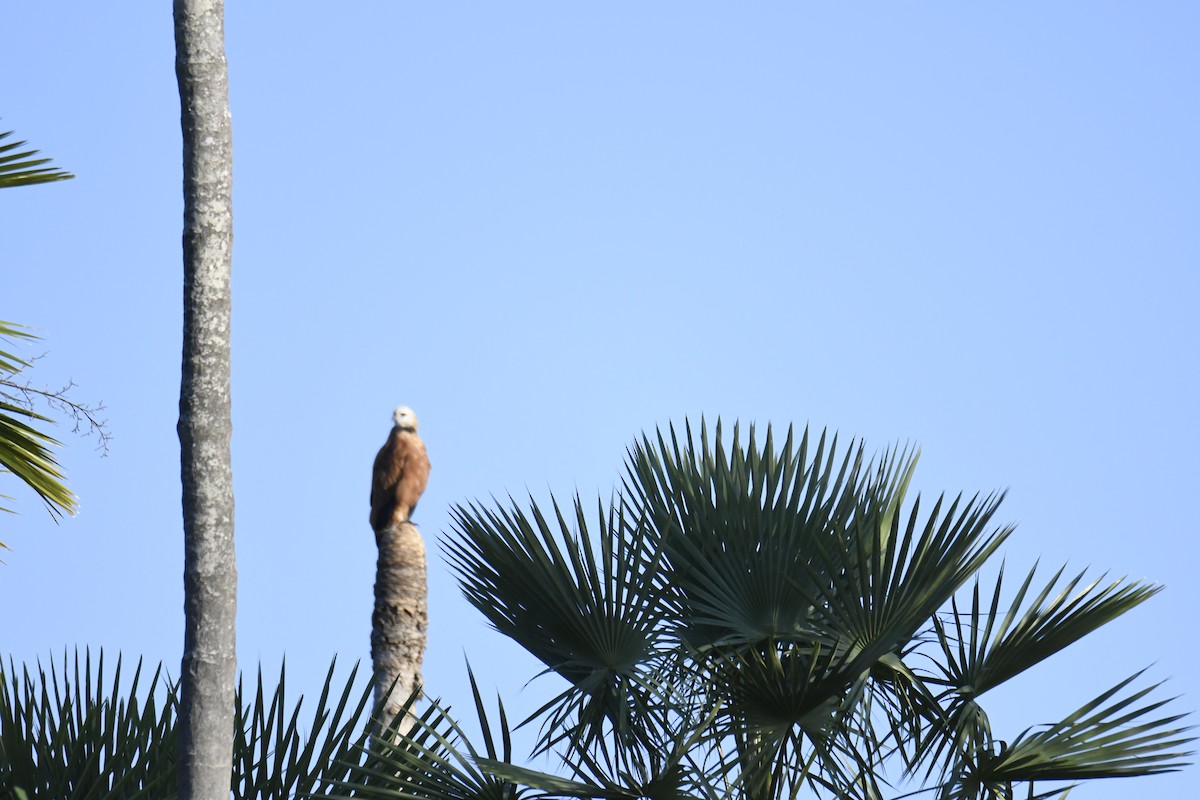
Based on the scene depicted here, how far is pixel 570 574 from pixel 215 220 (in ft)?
8.47

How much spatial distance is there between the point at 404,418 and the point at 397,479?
47 cm

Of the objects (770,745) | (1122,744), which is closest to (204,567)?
(770,745)

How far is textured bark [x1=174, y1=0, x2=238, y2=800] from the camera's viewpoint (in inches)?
226

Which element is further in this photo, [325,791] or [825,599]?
[825,599]

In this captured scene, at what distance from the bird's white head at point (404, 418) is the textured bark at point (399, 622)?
923mm

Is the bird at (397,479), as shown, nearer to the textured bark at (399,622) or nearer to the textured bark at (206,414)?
the textured bark at (399,622)

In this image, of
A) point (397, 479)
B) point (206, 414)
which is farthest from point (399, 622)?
point (206, 414)

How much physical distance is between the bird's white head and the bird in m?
0.07

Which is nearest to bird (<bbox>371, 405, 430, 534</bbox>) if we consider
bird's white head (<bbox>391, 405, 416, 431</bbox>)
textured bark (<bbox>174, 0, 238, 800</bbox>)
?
bird's white head (<bbox>391, 405, 416, 431</bbox>)

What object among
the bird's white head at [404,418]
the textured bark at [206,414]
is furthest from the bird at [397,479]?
the textured bark at [206,414]

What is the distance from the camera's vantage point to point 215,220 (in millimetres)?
6098

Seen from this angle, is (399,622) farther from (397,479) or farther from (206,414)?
(206,414)

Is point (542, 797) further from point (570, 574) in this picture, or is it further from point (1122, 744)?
point (1122, 744)

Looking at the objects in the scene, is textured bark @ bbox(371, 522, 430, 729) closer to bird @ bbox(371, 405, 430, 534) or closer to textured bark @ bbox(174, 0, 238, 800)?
bird @ bbox(371, 405, 430, 534)
